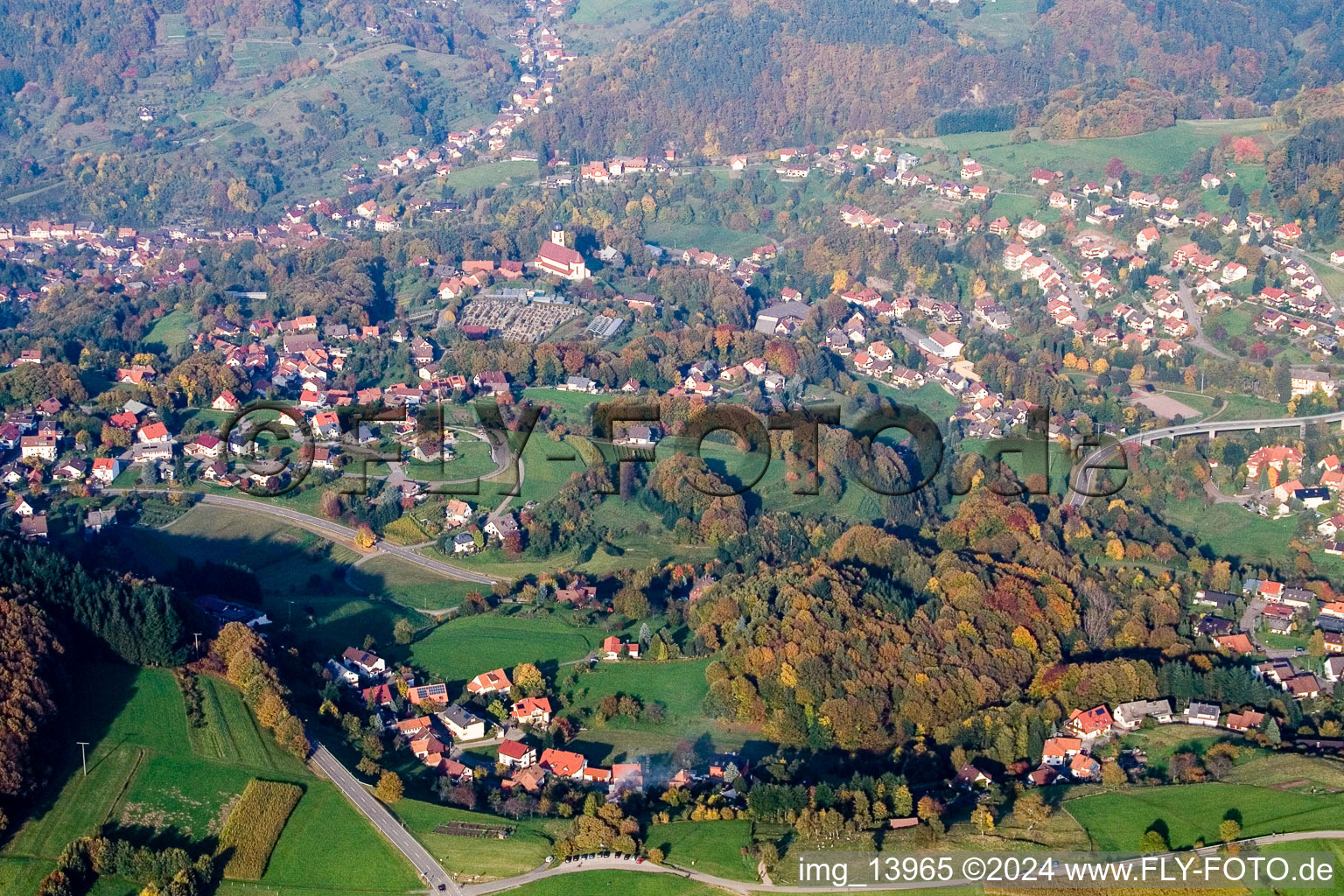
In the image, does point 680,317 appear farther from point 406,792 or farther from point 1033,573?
point 406,792

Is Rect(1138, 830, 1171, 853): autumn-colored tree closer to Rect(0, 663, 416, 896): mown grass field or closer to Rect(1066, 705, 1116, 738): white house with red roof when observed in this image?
Rect(1066, 705, 1116, 738): white house with red roof

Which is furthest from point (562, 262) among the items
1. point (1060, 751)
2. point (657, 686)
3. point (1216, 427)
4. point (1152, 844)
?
point (1152, 844)

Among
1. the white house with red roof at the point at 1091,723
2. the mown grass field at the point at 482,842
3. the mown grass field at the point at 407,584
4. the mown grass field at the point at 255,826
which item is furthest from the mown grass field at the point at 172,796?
the white house with red roof at the point at 1091,723

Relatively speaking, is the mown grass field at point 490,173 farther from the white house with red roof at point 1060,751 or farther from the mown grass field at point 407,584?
the white house with red roof at point 1060,751

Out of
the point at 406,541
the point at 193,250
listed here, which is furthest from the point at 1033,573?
the point at 193,250

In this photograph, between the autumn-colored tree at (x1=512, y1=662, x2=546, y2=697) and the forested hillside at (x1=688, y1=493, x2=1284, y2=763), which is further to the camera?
the autumn-colored tree at (x1=512, y1=662, x2=546, y2=697)

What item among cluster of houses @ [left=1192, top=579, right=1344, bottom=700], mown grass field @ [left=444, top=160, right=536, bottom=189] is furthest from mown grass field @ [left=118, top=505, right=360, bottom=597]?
mown grass field @ [left=444, top=160, right=536, bottom=189]
